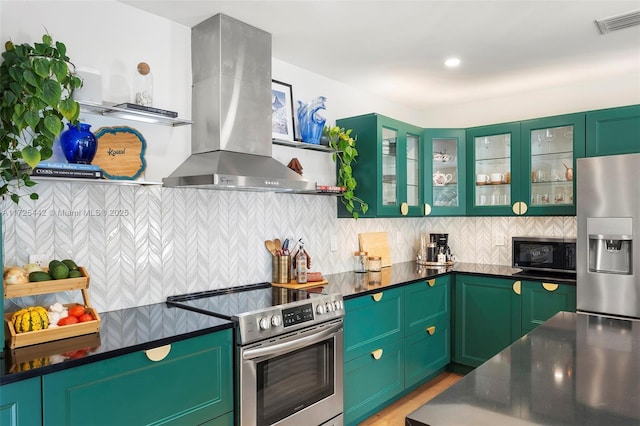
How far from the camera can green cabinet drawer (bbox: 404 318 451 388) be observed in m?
3.33

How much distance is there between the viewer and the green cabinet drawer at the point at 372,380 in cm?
279

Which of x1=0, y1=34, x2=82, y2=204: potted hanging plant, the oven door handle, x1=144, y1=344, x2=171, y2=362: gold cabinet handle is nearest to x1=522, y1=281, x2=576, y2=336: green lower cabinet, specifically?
the oven door handle

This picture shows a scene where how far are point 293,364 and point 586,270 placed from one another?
7.22 ft

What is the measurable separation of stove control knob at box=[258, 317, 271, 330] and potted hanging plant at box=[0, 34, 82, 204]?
113 cm

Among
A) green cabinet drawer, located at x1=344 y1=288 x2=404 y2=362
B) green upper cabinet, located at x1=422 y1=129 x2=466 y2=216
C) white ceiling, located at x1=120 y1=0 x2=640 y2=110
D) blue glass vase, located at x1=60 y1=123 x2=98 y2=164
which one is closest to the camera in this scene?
blue glass vase, located at x1=60 y1=123 x2=98 y2=164

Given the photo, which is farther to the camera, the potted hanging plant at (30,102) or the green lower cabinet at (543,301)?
the green lower cabinet at (543,301)


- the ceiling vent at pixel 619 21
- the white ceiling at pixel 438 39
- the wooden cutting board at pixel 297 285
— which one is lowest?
the wooden cutting board at pixel 297 285

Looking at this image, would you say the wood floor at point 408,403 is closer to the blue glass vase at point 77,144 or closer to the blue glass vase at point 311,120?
the blue glass vase at point 311,120

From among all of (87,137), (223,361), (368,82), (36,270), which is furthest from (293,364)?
(368,82)

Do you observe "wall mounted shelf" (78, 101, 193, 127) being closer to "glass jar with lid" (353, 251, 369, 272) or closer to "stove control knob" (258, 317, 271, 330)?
"stove control knob" (258, 317, 271, 330)

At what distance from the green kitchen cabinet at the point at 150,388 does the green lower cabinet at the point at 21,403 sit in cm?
2

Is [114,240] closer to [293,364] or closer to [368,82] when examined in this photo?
[293,364]

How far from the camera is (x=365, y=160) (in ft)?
11.5

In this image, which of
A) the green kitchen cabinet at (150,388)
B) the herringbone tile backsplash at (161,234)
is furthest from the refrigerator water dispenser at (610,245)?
the green kitchen cabinet at (150,388)
